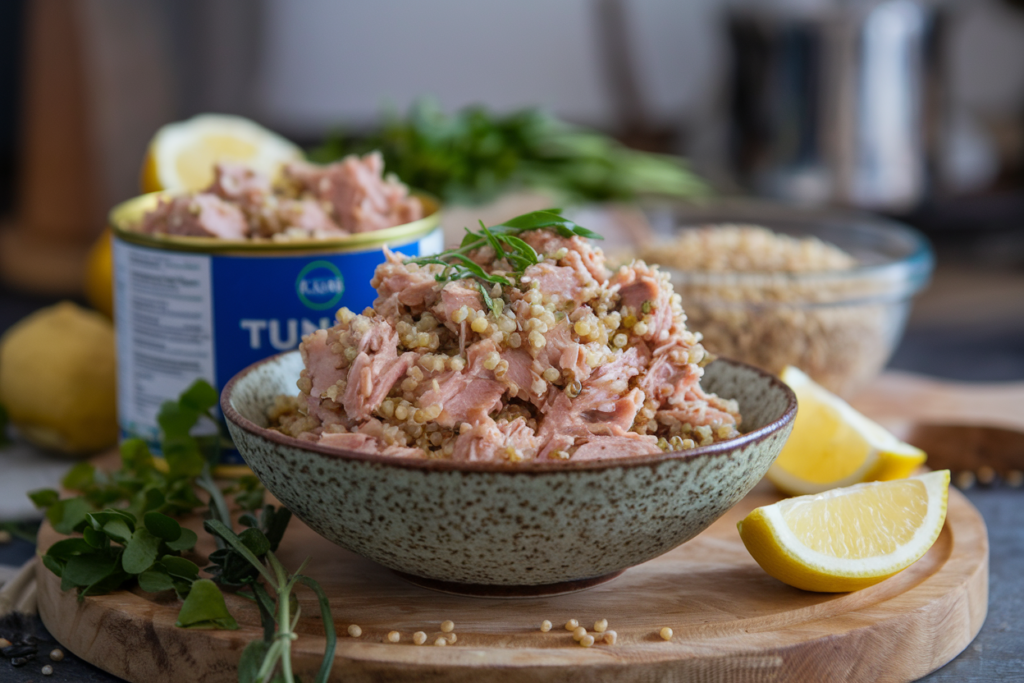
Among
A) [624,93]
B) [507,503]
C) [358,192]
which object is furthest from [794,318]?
[624,93]

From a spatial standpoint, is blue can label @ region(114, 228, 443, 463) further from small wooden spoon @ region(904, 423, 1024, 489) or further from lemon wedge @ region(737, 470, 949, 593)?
small wooden spoon @ region(904, 423, 1024, 489)

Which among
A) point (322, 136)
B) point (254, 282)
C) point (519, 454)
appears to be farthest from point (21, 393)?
point (322, 136)

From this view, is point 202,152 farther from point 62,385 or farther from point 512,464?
point 512,464

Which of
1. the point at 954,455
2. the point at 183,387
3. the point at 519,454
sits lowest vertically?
the point at 954,455

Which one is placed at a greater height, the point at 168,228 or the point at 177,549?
the point at 168,228

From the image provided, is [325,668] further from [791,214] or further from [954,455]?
[791,214]

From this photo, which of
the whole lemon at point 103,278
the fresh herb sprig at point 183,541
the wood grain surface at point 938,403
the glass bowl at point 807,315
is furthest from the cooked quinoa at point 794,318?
the whole lemon at point 103,278

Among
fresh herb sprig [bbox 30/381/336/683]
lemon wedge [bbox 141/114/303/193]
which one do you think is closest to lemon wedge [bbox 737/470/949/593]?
fresh herb sprig [bbox 30/381/336/683]
